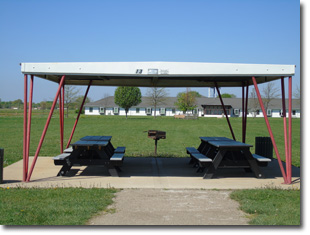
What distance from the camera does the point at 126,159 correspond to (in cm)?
1193

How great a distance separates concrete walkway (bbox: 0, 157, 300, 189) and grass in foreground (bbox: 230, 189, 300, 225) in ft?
2.22

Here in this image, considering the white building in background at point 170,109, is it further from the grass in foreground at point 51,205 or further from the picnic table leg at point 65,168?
the grass in foreground at point 51,205

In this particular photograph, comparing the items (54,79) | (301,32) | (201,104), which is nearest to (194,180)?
(301,32)

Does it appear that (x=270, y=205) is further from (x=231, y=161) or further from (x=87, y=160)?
(x=87, y=160)

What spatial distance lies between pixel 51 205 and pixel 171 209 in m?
1.99

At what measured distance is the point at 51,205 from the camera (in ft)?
20.2

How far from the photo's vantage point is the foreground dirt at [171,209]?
5.45 meters

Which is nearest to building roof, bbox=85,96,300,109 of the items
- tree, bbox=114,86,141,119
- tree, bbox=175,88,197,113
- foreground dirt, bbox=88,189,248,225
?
tree, bbox=175,88,197,113

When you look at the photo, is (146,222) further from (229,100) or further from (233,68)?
(229,100)

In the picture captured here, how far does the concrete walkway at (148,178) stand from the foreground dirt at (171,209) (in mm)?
642

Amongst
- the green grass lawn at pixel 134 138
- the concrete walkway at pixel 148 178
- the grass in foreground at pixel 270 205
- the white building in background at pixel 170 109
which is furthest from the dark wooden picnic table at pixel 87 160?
the white building in background at pixel 170 109

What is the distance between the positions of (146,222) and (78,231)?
99cm

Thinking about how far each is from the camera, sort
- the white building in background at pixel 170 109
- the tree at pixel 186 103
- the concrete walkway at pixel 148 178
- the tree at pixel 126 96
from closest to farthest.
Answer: the concrete walkway at pixel 148 178
the tree at pixel 126 96
the tree at pixel 186 103
the white building in background at pixel 170 109

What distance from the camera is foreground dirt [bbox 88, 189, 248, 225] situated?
17.9 feet
